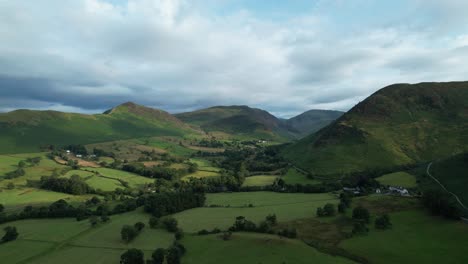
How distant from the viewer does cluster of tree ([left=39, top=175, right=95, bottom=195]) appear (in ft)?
493

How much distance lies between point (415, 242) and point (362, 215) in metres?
17.3

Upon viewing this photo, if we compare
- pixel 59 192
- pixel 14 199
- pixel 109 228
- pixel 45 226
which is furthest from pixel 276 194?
pixel 14 199

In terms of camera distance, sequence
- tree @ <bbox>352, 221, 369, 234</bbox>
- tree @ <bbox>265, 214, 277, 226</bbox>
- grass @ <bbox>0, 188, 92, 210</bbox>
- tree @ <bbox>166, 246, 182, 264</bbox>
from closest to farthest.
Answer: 1. tree @ <bbox>166, 246, 182, 264</bbox>
2. tree @ <bbox>352, 221, 369, 234</bbox>
3. tree @ <bbox>265, 214, 277, 226</bbox>
4. grass @ <bbox>0, 188, 92, 210</bbox>

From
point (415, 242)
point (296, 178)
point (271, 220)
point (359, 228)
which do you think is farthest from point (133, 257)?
point (296, 178)

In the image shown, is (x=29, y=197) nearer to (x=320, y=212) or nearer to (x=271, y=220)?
(x=271, y=220)

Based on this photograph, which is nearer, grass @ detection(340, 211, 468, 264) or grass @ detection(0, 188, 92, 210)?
grass @ detection(340, 211, 468, 264)

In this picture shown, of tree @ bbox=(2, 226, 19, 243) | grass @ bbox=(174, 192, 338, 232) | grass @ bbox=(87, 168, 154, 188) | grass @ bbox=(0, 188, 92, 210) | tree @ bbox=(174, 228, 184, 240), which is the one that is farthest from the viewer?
grass @ bbox=(87, 168, 154, 188)

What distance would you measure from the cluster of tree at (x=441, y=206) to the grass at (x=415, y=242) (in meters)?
2.62

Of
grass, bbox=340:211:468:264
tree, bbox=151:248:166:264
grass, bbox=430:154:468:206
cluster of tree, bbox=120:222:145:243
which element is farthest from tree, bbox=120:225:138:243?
grass, bbox=430:154:468:206

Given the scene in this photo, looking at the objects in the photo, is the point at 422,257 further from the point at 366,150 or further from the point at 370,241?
the point at 366,150

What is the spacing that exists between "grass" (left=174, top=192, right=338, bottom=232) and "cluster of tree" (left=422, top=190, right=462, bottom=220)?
30423 millimetres

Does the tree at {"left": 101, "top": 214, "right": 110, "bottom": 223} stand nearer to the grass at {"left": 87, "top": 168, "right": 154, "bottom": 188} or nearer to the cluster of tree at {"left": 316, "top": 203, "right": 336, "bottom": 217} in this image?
the grass at {"left": 87, "top": 168, "right": 154, "bottom": 188}

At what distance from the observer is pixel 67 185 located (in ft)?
497

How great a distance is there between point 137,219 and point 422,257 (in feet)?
277
